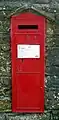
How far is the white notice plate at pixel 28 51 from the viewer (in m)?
4.82

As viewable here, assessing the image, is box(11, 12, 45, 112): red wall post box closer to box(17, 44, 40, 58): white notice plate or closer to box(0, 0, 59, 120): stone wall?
box(17, 44, 40, 58): white notice plate

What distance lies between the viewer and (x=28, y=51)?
482 cm

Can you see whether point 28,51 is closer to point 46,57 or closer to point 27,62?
point 27,62

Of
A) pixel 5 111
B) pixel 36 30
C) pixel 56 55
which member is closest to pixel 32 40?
pixel 36 30

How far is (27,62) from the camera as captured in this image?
16.0ft

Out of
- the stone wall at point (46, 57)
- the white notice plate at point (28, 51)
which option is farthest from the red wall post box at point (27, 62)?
the stone wall at point (46, 57)

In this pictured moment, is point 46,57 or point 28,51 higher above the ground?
point 28,51

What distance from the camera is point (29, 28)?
482 centimetres

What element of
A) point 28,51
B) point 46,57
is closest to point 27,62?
point 28,51

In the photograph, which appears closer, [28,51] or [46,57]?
[28,51]

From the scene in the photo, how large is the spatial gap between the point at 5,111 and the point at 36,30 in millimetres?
1493

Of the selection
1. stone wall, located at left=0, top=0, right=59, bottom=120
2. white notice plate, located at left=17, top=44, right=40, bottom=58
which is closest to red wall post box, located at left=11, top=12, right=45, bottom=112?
white notice plate, located at left=17, top=44, right=40, bottom=58

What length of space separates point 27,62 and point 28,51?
0.19m

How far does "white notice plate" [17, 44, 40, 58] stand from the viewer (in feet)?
15.8
